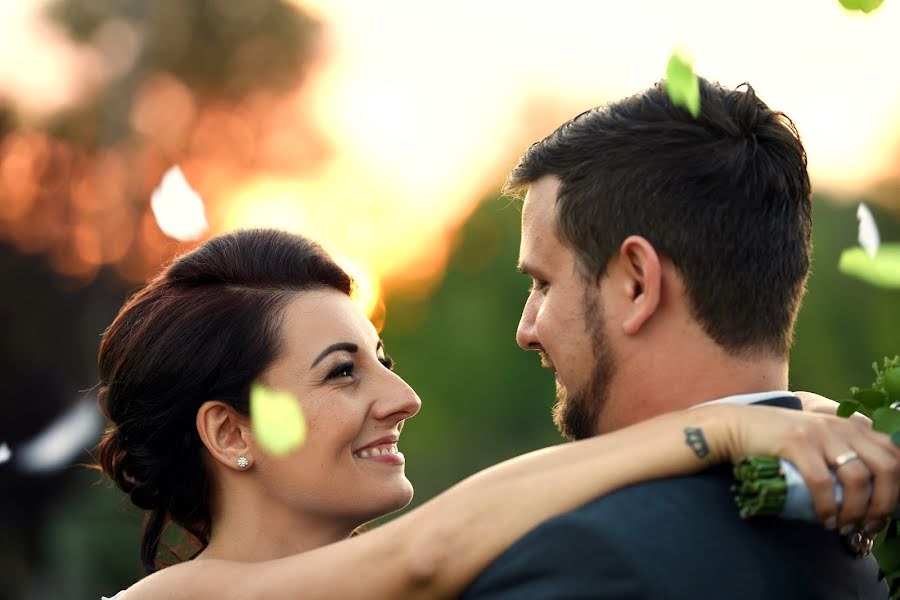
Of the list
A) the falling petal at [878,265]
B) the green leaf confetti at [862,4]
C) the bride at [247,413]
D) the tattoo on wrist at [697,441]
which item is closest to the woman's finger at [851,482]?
the tattoo on wrist at [697,441]

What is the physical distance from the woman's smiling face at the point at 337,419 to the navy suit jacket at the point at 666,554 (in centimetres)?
158

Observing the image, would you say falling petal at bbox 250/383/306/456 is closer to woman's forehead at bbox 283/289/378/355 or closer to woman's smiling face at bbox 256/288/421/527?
Answer: woman's smiling face at bbox 256/288/421/527

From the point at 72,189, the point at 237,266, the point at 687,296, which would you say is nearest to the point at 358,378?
the point at 237,266

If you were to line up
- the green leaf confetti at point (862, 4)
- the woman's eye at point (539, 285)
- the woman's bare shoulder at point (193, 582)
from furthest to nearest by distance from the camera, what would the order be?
the woman's bare shoulder at point (193, 582), the woman's eye at point (539, 285), the green leaf confetti at point (862, 4)

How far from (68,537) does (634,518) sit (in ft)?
88.5

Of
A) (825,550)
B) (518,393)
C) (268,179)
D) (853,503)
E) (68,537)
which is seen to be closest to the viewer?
(853,503)

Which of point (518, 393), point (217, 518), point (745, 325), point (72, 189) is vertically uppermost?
point (745, 325)

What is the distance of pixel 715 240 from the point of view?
4289 mm

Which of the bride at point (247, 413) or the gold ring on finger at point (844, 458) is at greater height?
the gold ring on finger at point (844, 458)

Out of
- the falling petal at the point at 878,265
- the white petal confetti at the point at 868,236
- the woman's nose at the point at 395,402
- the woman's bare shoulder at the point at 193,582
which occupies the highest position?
the white petal confetti at the point at 868,236

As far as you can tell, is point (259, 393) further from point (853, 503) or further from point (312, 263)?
point (853, 503)

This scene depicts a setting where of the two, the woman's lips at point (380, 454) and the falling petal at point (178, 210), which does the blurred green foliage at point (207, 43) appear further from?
the woman's lips at point (380, 454)

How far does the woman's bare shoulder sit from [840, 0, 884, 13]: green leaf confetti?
9.48ft

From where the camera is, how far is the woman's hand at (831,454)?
11.8ft
